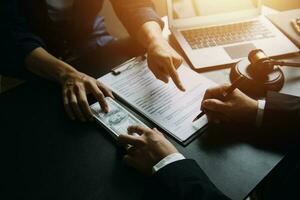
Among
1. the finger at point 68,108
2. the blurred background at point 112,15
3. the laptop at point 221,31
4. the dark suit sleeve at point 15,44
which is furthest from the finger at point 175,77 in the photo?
the blurred background at point 112,15

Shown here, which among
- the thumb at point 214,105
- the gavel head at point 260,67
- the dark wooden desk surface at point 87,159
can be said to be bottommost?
the dark wooden desk surface at point 87,159

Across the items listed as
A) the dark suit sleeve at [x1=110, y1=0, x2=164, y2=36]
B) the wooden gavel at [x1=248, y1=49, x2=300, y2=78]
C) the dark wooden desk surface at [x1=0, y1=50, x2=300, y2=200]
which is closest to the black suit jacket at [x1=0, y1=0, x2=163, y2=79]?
the dark suit sleeve at [x1=110, y1=0, x2=164, y2=36]

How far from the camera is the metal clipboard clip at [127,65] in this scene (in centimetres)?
101

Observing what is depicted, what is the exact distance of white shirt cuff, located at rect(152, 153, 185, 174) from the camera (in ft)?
2.26

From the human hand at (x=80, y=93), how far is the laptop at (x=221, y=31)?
0.33 m

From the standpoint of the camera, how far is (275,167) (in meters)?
0.72

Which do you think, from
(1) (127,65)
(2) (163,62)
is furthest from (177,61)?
(1) (127,65)

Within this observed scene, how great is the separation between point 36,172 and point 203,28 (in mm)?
769

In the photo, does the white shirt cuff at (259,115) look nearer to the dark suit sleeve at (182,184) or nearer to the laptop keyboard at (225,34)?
the dark suit sleeve at (182,184)

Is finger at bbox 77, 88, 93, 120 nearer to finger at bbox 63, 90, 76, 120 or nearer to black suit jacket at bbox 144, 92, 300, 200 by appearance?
finger at bbox 63, 90, 76, 120

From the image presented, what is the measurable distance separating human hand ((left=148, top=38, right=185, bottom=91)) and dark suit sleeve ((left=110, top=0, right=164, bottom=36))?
0.16 metres

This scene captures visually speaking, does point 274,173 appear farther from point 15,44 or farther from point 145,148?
point 15,44

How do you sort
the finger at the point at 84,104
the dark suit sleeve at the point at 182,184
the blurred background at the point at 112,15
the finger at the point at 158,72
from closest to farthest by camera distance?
the dark suit sleeve at the point at 182,184 < the finger at the point at 84,104 < the finger at the point at 158,72 < the blurred background at the point at 112,15

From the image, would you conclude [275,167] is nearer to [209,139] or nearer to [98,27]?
[209,139]
